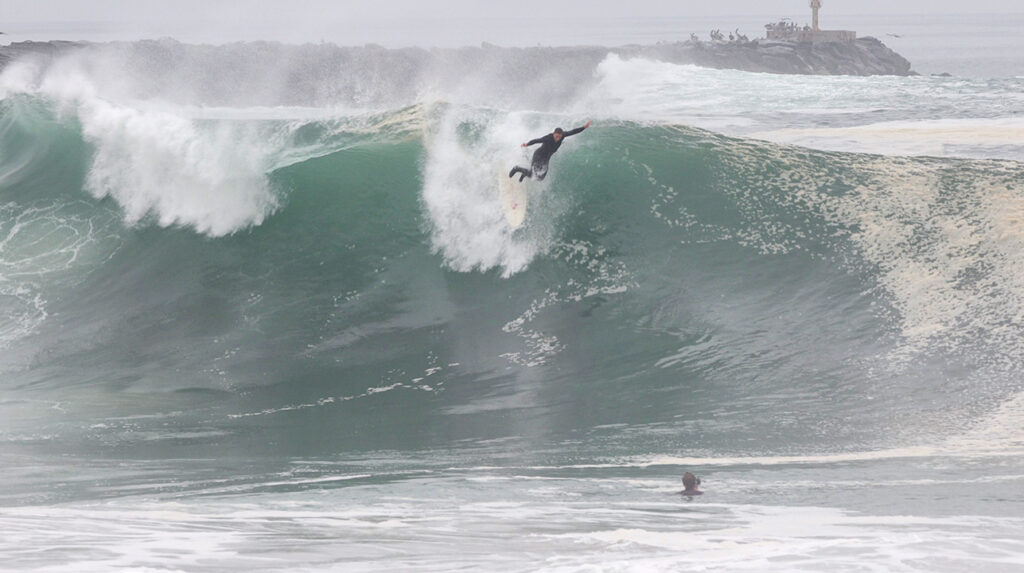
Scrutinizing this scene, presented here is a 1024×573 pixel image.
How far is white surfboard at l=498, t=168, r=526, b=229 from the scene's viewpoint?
1330 centimetres

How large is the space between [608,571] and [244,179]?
380 inches

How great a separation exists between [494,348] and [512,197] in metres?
2.60

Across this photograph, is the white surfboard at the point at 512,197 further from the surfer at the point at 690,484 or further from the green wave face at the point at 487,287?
the surfer at the point at 690,484

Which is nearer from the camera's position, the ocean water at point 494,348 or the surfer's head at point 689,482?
the ocean water at point 494,348

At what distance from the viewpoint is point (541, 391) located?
416 inches

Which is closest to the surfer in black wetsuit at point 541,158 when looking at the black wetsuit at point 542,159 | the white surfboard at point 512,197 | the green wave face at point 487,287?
the black wetsuit at point 542,159

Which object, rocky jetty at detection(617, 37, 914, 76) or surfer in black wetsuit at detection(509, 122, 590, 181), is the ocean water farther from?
rocky jetty at detection(617, 37, 914, 76)

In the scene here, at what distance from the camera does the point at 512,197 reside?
13.6 metres

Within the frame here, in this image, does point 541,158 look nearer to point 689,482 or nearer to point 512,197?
point 512,197

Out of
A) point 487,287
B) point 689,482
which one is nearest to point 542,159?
point 487,287

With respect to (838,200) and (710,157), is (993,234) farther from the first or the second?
(710,157)

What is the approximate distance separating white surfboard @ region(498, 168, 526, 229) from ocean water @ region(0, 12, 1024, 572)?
181 millimetres

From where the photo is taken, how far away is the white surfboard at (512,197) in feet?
43.6

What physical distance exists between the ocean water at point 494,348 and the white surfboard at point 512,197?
0.18 metres
